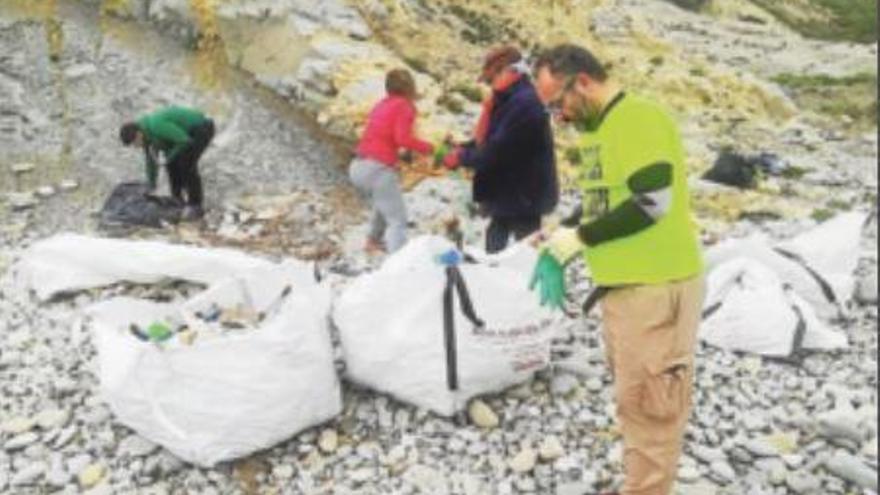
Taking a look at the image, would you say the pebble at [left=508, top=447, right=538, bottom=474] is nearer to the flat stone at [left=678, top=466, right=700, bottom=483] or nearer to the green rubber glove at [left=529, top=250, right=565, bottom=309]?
the flat stone at [left=678, top=466, right=700, bottom=483]

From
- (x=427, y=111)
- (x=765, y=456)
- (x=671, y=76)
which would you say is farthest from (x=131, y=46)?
(x=765, y=456)

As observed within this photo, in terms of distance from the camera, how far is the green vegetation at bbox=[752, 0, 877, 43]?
34981 mm

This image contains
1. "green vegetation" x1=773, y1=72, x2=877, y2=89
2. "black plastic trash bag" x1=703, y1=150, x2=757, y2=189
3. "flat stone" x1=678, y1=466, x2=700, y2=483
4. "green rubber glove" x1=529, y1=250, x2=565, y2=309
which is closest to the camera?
"green rubber glove" x1=529, y1=250, x2=565, y2=309

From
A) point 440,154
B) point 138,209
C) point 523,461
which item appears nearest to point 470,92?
point 138,209

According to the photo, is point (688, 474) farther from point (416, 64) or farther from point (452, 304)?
point (416, 64)

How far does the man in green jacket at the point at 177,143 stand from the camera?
9.61m

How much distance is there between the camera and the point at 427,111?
11.3 m

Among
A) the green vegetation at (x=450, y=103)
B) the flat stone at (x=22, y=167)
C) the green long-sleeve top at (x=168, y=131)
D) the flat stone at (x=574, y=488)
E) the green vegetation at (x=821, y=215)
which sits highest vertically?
the green long-sleeve top at (x=168, y=131)

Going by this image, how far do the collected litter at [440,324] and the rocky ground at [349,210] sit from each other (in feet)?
0.73

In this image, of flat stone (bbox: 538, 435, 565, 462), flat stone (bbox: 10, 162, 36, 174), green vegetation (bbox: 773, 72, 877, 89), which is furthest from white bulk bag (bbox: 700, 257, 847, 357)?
green vegetation (bbox: 773, 72, 877, 89)

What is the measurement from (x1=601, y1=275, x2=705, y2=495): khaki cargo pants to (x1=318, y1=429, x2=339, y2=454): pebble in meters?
1.60

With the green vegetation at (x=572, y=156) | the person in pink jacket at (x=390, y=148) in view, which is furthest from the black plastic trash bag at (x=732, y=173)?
the person in pink jacket at (x=390, y=148)

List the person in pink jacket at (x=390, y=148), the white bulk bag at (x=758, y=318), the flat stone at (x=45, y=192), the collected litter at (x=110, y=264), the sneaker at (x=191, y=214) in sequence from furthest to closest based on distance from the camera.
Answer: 1. the flat stone at (x=45, y=192)
2. the sneaker at (x=191, y=214)
3. the person in pink jacket at (x=390, y=148)
4. the collected litter at (x=110, y=264)
5. the white bulk bag at (x=758, y=318)

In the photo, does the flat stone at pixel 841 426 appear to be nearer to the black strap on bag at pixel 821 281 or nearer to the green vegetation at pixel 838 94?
the black strap on bag at pixel 821 281
